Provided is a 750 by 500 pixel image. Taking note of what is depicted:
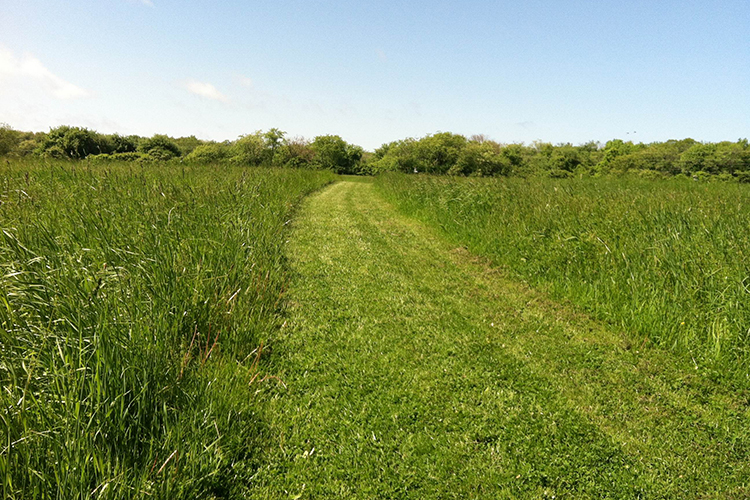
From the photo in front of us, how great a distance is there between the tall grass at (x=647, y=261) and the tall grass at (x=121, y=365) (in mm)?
4365

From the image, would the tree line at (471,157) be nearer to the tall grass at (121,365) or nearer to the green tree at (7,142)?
the green tree at (7,142)

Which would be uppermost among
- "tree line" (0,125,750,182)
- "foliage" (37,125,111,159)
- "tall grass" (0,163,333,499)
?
"tree line" (0,125,750,182)

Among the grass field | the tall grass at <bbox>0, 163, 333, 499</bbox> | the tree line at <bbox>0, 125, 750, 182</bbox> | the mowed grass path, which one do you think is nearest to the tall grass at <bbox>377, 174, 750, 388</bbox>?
the grass field

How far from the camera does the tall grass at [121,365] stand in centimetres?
172

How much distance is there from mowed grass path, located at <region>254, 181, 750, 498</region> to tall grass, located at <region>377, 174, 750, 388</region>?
374 millimetres

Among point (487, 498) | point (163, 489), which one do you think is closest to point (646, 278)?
point (487, 498)

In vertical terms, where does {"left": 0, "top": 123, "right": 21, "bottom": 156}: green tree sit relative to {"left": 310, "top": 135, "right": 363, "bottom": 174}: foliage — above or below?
below

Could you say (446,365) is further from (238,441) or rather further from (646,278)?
(646,278)

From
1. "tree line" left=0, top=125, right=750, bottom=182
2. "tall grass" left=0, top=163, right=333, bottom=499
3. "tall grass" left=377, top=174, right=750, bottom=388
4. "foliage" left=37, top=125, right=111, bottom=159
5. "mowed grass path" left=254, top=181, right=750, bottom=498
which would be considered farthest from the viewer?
"tree line" left=0, top=125, right=750, bottom=182

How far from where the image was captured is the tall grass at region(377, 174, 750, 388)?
390 cm

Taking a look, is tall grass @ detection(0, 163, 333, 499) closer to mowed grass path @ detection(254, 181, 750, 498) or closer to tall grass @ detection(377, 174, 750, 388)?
mowed grass path @ detection(254, 181, 750, 498)

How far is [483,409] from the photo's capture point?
3.16 meters

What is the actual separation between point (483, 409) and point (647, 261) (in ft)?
11.3

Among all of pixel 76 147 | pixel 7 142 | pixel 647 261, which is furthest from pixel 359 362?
pixel 7 142
